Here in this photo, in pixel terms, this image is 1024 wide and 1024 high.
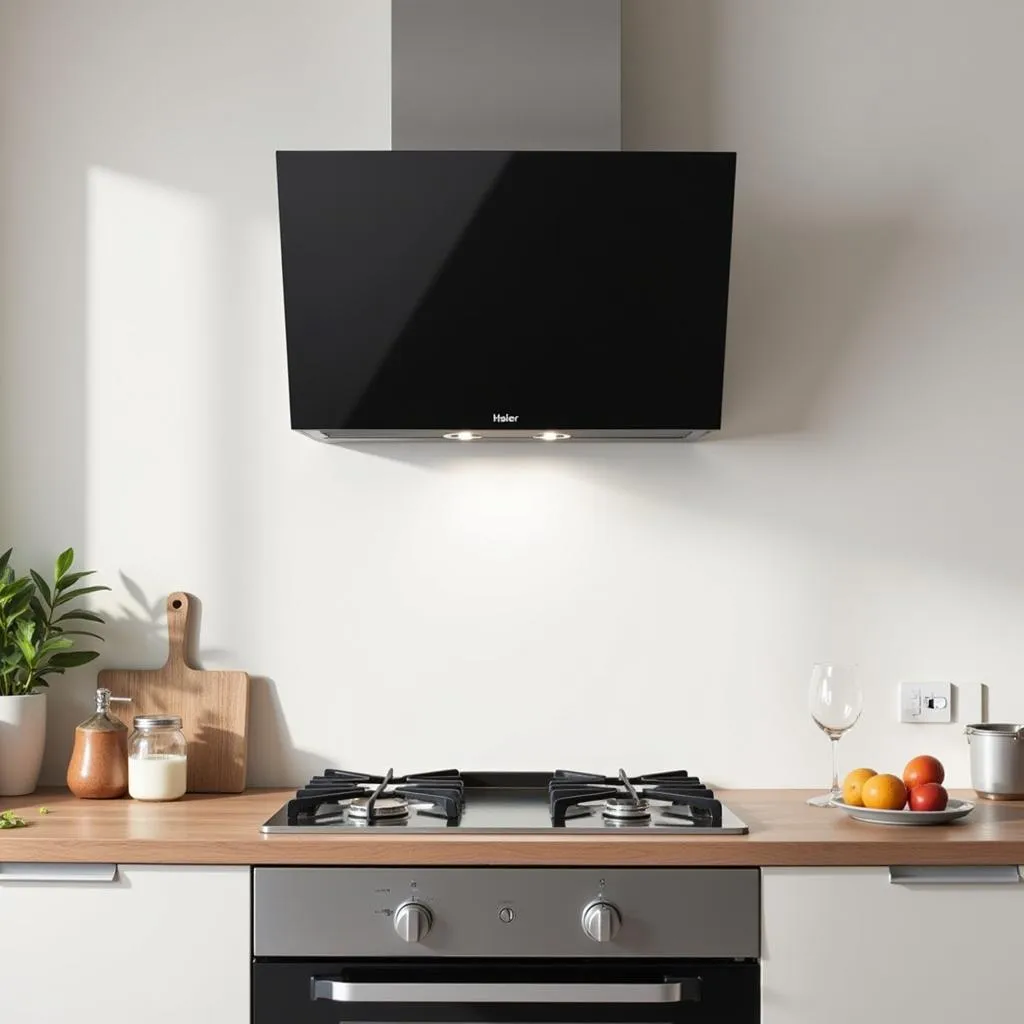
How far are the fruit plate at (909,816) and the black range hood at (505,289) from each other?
0.76 metres

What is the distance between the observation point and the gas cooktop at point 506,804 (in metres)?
2.12

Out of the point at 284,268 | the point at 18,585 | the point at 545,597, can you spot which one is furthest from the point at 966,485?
the point at 18,585

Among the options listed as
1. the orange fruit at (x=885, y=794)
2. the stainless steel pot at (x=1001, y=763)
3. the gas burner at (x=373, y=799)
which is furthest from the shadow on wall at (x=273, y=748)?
the stainless steel pot at (x=1001, y=763)

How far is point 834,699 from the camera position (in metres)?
2.35

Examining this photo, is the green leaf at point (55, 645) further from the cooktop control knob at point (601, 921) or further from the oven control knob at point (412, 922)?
the cooktop control knob at point (601, 921)

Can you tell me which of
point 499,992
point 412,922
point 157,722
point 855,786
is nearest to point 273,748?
point 157,722

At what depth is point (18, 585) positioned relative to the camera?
2479mm

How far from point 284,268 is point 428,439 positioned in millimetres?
495

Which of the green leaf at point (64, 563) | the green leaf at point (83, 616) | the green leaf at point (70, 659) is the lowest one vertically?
the green leaf at point (70, 659)

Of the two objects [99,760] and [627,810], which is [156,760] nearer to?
[99,760]

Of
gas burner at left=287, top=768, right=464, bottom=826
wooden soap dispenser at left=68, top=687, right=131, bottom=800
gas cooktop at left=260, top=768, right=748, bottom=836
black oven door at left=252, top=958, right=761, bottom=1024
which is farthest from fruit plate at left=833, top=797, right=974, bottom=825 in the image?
wooden soap dispenser at left=68, top=687, right=131, bottom=800

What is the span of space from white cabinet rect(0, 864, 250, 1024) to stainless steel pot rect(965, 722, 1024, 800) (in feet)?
4.71

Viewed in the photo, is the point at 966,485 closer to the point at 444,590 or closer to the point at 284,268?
the point at 444,590

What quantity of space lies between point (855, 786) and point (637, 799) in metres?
0.40
